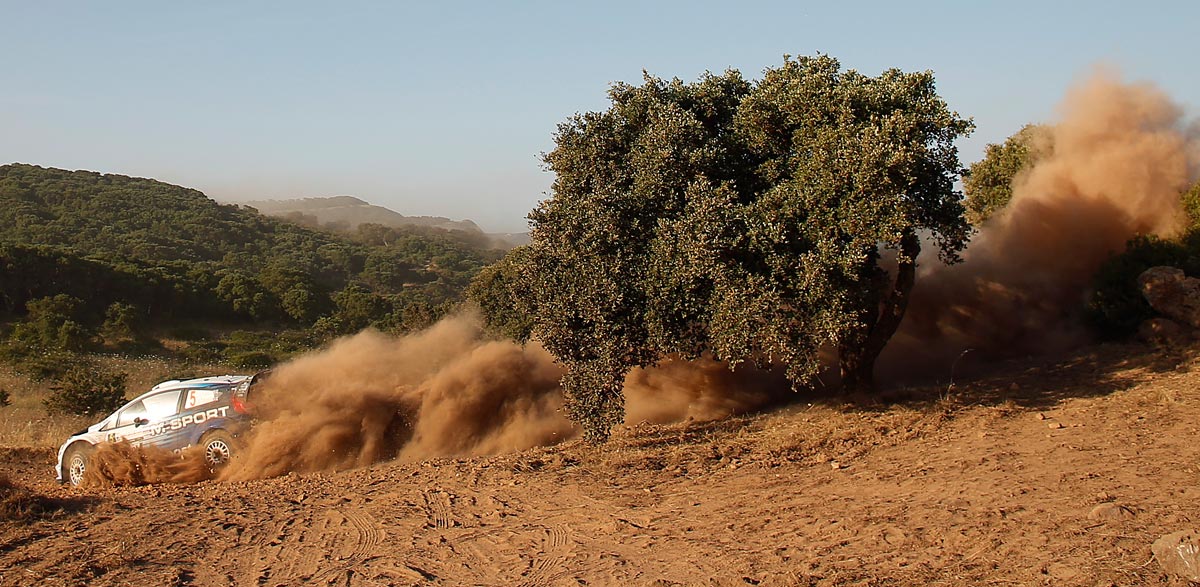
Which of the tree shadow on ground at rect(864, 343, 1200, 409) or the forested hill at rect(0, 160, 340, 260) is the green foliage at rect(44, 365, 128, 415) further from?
the forested hill at rect(0, 160, 340, 260)

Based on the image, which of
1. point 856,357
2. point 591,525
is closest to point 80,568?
point 591,525

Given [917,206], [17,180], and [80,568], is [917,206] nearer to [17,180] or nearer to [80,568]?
[80,568]

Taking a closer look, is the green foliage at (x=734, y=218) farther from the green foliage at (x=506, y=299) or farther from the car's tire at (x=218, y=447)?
the car's tire at (x=218, y=447)

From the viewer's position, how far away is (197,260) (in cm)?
8606

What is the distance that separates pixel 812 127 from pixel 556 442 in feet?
22.4

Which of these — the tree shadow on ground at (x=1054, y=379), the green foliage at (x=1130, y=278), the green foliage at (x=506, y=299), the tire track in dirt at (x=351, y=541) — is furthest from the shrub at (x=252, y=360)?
the green foliage at (x=1130, y=278)

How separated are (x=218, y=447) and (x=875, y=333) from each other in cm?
1080

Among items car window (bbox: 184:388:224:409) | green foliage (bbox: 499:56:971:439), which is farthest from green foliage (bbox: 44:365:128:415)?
green foliage (bbox: 499:56:971:439)

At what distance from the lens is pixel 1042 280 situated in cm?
2070

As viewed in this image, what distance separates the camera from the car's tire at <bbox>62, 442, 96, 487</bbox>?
576 inches

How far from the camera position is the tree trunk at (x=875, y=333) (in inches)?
544

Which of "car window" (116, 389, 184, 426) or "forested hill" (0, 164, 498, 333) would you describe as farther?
"forested hill" (0, 164, 498, 333)

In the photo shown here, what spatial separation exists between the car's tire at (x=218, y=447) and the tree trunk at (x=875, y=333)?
32.7 feet

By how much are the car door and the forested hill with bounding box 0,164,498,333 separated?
725 inches
